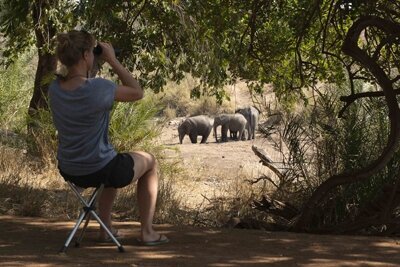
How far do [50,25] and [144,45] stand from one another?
2066mm

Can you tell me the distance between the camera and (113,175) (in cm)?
525

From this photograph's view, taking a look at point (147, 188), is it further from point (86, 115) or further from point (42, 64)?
point (42, 64)

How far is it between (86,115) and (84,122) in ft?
0.17

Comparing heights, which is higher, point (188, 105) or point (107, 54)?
point (188, 105)

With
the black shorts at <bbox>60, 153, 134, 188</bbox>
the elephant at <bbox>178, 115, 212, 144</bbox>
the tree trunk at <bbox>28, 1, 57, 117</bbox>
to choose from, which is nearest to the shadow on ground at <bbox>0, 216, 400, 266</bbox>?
the black shorts at <bbox>60, 153, 134, 188</bbox>

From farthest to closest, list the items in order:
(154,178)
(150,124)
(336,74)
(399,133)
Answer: (150,124) → (336,74) → (399,133) → (154,178)

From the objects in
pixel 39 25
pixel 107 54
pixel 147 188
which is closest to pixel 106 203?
pixel 147 188

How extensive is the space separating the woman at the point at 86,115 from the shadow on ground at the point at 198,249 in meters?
0.52

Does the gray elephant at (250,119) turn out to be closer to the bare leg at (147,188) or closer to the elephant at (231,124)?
the elephant at (231,124)

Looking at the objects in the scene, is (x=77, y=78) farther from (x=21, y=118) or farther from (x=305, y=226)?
(x=21, y=118)

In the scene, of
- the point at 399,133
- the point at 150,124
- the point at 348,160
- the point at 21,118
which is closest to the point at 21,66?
the point at 21,118

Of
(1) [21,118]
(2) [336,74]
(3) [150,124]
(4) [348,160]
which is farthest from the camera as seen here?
(1) [21,118]

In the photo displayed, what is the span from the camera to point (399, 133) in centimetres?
689

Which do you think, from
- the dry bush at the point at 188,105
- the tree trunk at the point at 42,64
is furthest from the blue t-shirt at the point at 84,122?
the dry bush at the point at 188,105
